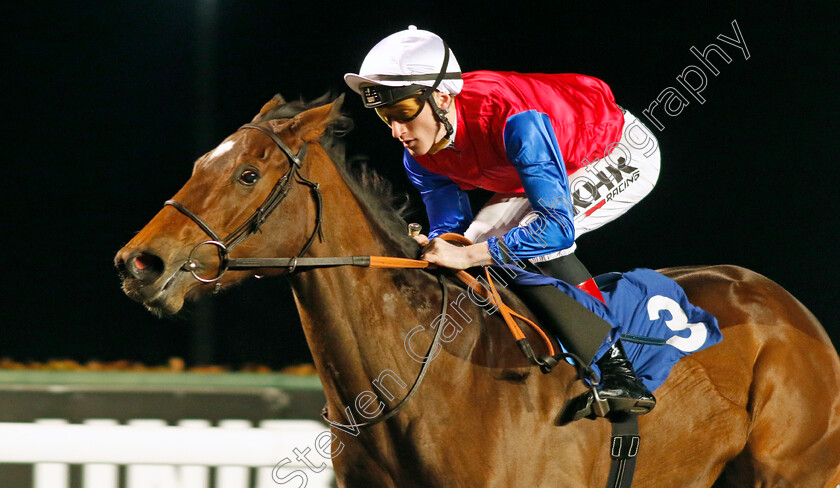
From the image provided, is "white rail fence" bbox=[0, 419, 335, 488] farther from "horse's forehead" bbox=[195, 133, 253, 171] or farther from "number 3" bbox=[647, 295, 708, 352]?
"horse's forehead" bbox=[195, 133, 253, 171]

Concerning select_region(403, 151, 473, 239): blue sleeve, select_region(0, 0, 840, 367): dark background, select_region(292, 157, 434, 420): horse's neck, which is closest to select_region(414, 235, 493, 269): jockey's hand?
select_region(292, 157, 434, 420): horse's neck

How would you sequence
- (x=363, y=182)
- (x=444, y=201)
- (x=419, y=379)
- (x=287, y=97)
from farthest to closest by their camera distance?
(x=287, y=97), (x=444, y=201), (x=363, y=182), (x=419, y=379)

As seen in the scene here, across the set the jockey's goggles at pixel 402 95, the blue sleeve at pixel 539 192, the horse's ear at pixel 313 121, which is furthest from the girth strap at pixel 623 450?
the horse's ear at pixel 313 121

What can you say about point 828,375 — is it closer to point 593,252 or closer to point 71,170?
point 593,252

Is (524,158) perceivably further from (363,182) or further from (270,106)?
(270,106)

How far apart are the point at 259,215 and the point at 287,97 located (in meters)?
3.07

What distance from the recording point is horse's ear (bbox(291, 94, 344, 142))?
1716 millimetres

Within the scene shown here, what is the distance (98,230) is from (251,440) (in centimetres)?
223

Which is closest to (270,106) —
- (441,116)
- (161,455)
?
(441,116)

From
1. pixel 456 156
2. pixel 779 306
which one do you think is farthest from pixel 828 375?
pixel 456 156

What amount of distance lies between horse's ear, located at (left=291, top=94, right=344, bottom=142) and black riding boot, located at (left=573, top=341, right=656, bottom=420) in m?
0.90

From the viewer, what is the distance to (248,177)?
5.32ft

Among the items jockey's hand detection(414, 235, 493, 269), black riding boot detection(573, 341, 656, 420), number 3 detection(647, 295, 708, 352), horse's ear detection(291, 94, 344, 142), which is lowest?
black riding boot detection(573, 341, 656, 420)

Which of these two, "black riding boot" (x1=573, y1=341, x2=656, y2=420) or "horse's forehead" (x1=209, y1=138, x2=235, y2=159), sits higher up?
"horse's forehead" (x1=209, y1=138, x2=235, y2=159)
